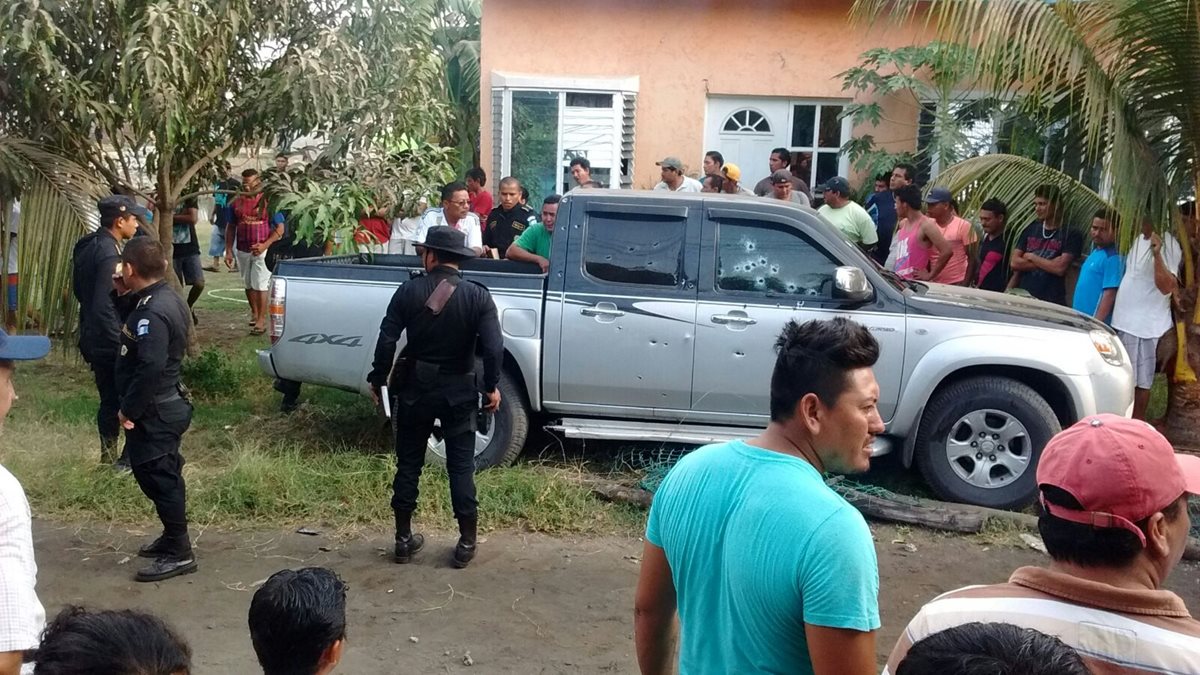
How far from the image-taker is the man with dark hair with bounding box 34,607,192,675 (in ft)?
6.08

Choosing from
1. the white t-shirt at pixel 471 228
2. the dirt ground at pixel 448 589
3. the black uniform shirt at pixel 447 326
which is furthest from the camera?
the white t-shirt at pixel 471 228

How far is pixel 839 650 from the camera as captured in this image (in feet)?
6.88

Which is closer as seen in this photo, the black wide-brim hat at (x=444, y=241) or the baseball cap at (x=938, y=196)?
the black wide-brim hat at (x=444, y=241)

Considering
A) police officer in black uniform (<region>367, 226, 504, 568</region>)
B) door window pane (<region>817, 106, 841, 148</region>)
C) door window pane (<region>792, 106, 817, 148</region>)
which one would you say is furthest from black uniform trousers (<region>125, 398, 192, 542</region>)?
door window pane (<region>817, 106, 841, 148</region>)

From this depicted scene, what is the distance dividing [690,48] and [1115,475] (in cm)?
1160

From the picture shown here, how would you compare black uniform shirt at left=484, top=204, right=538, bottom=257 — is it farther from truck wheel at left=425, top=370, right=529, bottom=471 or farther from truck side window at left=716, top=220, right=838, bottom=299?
truck side window at left=716, top=220, right=838, bottom=299

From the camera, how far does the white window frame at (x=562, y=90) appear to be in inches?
510

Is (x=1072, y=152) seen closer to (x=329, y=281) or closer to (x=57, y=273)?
(x=329, y=281)

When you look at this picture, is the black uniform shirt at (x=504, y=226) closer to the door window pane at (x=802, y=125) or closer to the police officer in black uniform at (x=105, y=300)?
the police officer in black uniform at (x=105, y=300)

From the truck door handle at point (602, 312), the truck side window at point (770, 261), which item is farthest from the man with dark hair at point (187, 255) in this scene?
the truck side window at point (770, 261)

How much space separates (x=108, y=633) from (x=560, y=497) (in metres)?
4.77

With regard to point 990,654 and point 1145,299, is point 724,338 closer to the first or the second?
point 1145,299

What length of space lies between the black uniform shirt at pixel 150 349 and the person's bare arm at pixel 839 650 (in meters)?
4.12

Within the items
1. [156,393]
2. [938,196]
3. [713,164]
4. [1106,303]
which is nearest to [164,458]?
[156,393]
